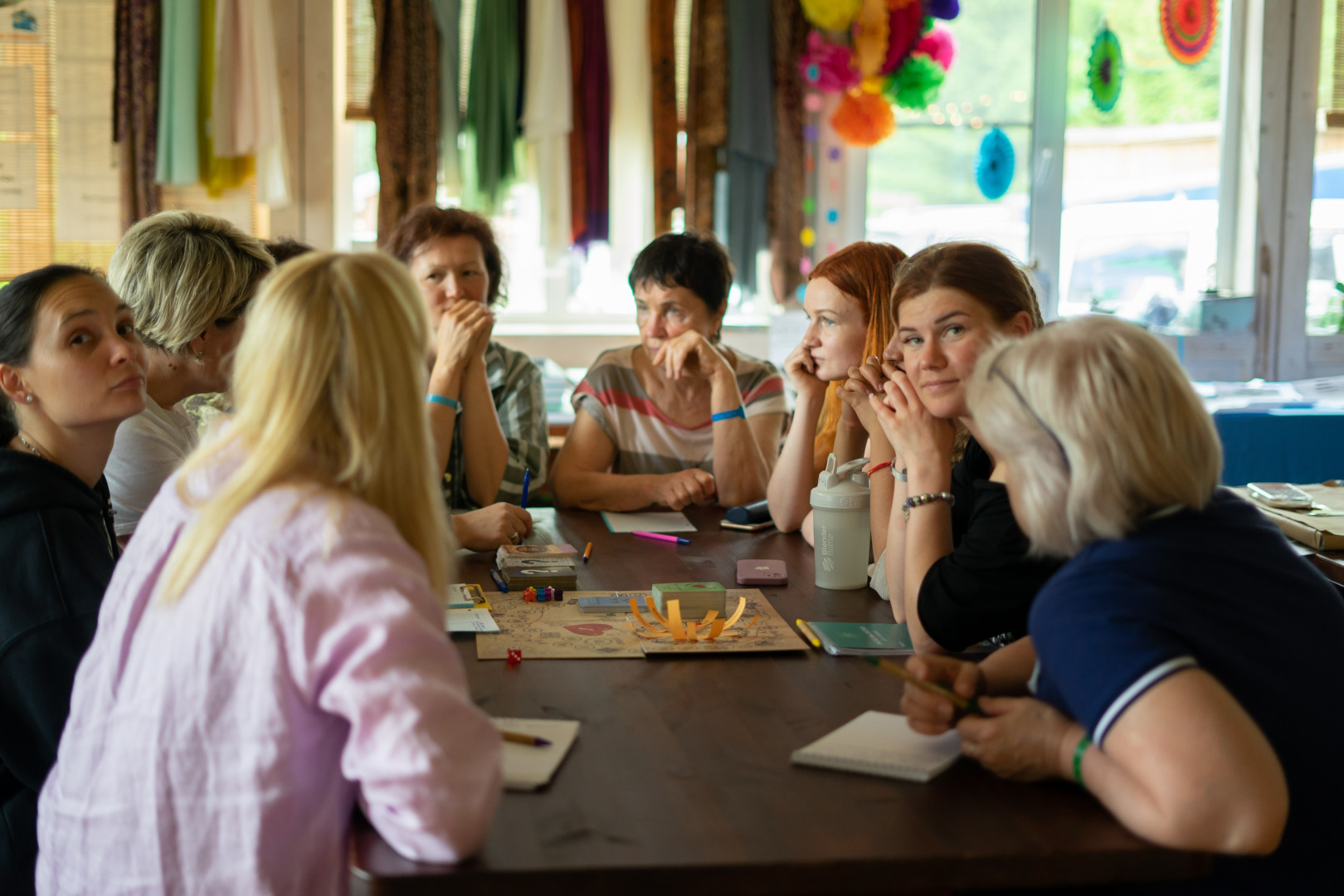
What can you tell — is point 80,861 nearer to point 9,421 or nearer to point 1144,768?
point 9,421

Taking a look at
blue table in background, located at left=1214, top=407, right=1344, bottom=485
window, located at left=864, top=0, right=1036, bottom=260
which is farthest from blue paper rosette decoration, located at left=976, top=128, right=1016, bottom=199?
blue table in background, located at left=1214, top=407, right=1344, bottom=485

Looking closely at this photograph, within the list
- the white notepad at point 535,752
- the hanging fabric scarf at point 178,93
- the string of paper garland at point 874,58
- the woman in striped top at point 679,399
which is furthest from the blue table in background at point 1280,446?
the hanging fabric scarf at point 178,93

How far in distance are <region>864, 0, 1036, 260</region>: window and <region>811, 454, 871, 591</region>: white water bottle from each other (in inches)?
118

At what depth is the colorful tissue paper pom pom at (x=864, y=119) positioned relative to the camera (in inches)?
170

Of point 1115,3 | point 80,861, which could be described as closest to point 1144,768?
point 80,861

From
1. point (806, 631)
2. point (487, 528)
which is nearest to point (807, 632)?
point (806, 631)

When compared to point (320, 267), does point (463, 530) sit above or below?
below

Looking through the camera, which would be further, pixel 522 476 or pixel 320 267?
pixel 522 476

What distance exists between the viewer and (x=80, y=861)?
40.1 inches

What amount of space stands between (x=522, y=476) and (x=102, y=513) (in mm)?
1146

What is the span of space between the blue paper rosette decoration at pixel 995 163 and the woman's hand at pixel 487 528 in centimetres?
324

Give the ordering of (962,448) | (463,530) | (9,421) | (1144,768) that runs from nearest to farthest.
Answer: (1144,768), (9,421), (962,448), (463,530)

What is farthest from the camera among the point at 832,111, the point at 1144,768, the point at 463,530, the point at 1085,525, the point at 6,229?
the point at 832,111

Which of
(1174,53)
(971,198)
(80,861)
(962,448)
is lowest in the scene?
(80,861)
